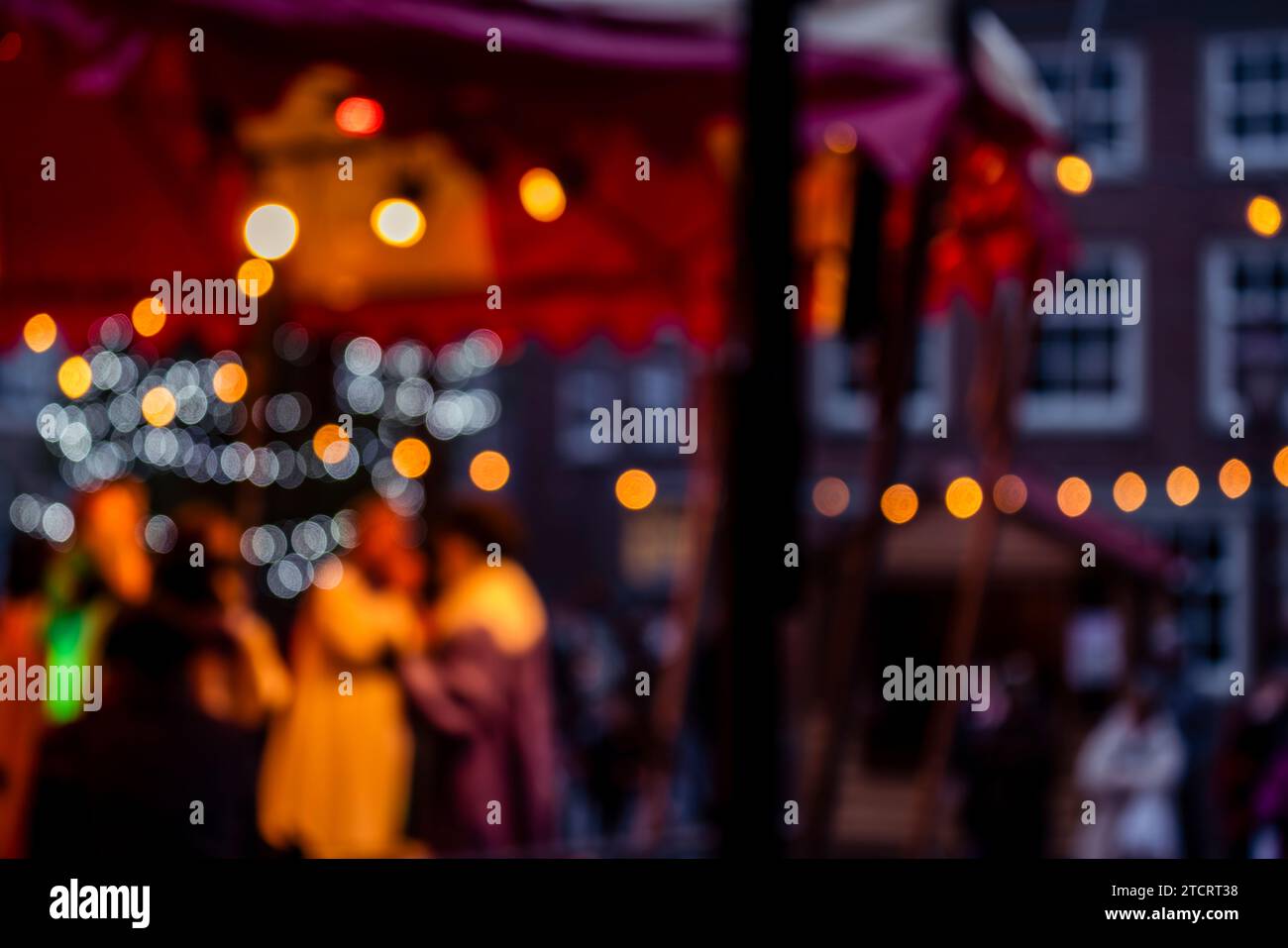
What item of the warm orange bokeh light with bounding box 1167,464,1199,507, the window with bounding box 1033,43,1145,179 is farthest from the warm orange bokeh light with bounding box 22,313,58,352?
the warm orange bokeh light with bounding box 1167,464,1199,507

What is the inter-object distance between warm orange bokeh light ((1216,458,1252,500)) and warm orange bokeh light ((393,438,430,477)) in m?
9.55

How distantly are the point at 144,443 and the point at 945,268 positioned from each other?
16965mm

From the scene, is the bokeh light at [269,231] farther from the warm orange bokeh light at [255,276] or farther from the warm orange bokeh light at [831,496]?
the warm orange bokeh light at [831,496]

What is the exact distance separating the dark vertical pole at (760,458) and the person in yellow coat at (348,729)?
4153 millimetres

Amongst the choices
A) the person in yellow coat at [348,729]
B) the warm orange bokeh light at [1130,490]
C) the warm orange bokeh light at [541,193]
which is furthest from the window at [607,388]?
the person in yellow coat at [348,729]

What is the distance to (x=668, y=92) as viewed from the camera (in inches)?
176

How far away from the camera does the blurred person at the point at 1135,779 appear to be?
7809 millimetres

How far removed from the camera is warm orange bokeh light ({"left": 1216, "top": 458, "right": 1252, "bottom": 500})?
68.8 feet

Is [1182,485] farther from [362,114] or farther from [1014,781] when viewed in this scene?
[362,114]

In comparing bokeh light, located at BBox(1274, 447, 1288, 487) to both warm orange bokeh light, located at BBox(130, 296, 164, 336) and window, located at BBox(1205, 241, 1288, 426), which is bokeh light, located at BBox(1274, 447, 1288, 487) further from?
warm orange bokeh light, located at BBox(130, 296, 164, 336)

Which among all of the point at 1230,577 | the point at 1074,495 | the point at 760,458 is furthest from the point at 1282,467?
the point at 760,458
